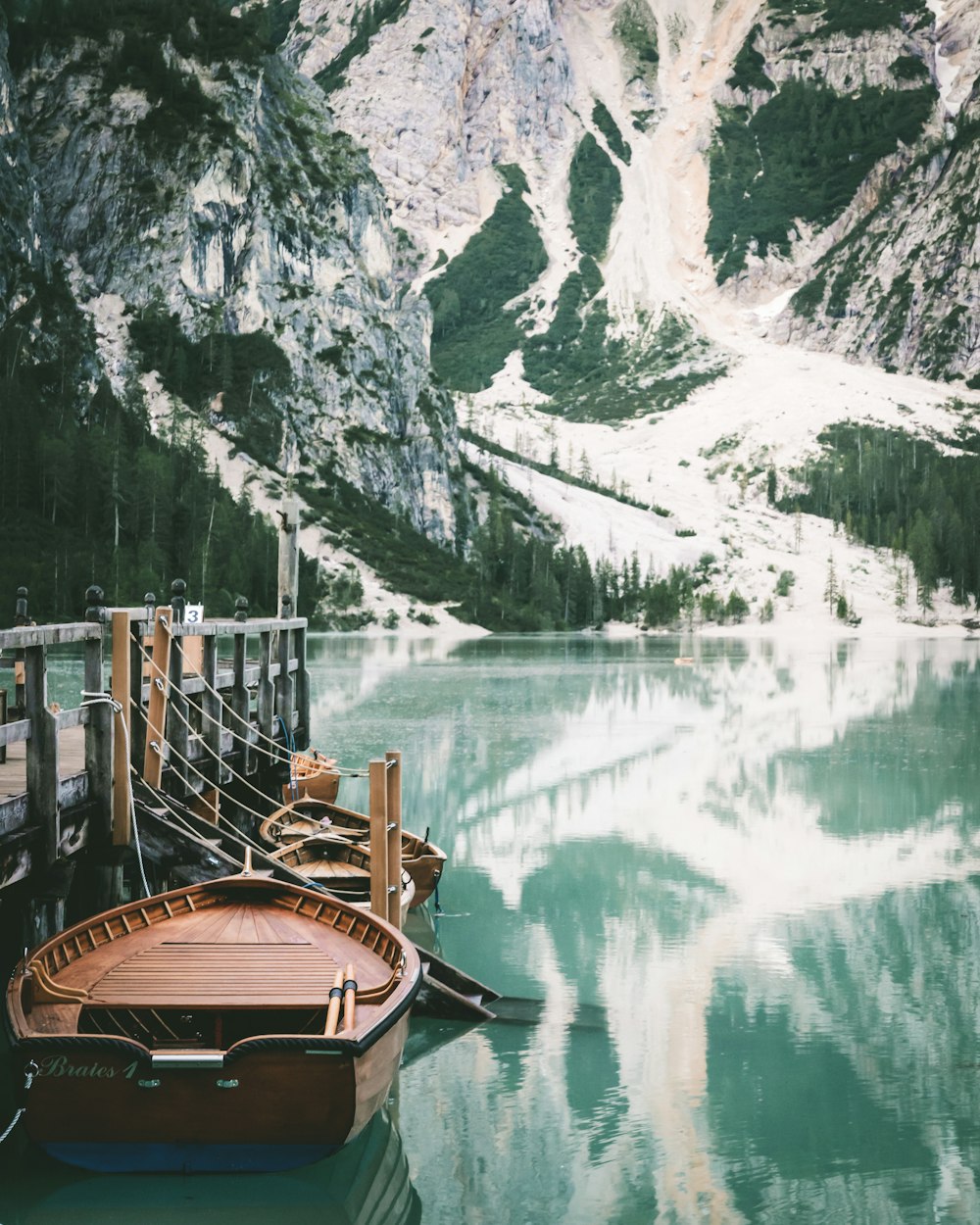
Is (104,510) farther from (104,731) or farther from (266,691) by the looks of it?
(104,731)

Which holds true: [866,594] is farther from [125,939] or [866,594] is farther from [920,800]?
[125,939]

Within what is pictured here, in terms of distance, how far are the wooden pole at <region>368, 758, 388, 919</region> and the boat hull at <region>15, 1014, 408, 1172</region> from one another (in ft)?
14.4

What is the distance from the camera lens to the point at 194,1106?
32.5 ft

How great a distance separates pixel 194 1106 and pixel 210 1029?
38.5 inches

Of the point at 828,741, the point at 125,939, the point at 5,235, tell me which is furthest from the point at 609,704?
the point at 5,235

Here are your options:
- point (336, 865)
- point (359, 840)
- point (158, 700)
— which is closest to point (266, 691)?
point (359, 840)

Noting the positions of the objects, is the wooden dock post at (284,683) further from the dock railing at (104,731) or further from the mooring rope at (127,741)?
the mooring rope at (127,741)

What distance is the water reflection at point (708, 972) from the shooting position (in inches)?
448

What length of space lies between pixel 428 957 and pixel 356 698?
44477 millimetres

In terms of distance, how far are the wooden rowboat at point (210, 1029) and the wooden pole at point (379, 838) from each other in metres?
2.01

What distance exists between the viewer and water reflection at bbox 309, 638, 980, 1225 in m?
11.4

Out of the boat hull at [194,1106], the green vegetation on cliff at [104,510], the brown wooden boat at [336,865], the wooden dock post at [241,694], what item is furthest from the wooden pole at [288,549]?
the green vegetation on cliff at [104,510]

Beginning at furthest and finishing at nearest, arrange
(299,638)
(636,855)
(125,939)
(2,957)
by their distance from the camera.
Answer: (299,638), (636,855), (2,957), (125,939)

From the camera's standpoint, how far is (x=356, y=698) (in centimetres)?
5934
